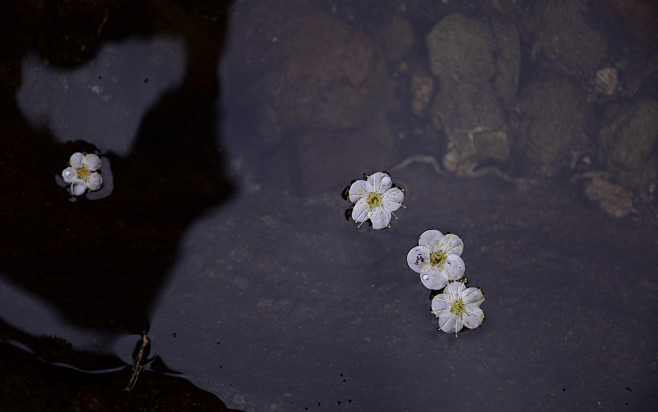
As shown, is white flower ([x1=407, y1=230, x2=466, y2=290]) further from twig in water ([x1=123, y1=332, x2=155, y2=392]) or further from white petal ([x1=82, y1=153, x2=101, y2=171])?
white petal ([x1=82, y1=153, x2=101, y2=171])

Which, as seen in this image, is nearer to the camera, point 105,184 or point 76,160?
point 76,160

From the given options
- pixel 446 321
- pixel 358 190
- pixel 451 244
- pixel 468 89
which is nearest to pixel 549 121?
pixel 468 89

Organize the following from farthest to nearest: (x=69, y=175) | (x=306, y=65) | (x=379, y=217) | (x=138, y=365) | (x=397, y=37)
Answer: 1. (x=397, y=37)
2. (x=306, y=65)
3. (x=379, y=217)
4. (x=69, y=175)
5. (x=138, y=365)

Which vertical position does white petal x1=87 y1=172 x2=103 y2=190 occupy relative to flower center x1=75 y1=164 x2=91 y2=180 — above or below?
below

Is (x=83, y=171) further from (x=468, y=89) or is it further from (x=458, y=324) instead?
(x=468, y=89)

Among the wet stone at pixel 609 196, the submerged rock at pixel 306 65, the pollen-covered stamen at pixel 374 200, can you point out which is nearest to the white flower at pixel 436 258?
the pollen-covered stamen at pixel 374 200

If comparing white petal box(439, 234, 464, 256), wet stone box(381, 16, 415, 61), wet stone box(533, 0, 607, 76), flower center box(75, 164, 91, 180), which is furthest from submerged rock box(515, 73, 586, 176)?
flower center box(75, 164, 91, 180)

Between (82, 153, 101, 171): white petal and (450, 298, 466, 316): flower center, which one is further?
(450, 298, 466, 316): flower center
